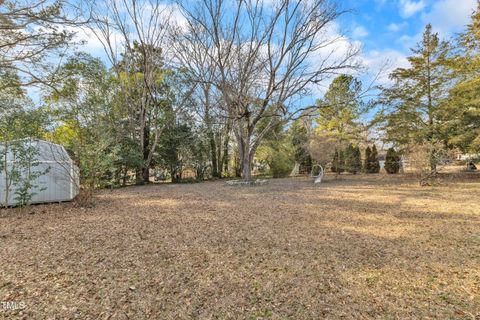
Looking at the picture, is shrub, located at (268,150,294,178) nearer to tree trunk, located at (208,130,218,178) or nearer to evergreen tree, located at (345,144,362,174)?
tree trunk, located at (208,130,218,178)

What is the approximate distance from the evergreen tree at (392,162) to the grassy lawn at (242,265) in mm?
10490

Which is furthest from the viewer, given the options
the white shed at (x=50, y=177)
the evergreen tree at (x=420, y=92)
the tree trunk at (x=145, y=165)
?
the tree trunk at (x=145, y=165)

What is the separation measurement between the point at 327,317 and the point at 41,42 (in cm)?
865

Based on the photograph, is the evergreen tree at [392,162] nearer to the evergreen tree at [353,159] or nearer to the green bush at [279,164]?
the evergreen tree at [353,159]

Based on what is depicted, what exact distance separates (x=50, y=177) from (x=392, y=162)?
16.0 metres

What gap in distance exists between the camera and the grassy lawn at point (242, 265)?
1.91 m

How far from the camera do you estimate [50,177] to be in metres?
5.75

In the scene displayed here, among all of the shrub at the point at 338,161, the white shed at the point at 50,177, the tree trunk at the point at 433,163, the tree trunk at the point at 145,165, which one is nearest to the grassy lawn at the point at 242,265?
the white shed at the point at 50,177

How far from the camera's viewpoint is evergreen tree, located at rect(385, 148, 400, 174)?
46.8 feet

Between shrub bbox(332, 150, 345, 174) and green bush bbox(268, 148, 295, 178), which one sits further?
green bush bbox(268, 148, 295, 178)

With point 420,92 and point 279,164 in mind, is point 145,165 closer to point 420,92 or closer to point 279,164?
point 279,164

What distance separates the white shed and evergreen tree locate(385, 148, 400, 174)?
50.2 ft

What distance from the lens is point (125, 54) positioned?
1231 centimetres

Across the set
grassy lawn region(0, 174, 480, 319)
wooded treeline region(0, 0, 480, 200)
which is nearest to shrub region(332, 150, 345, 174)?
wooded treeline region(0, 0, 480, 200)
